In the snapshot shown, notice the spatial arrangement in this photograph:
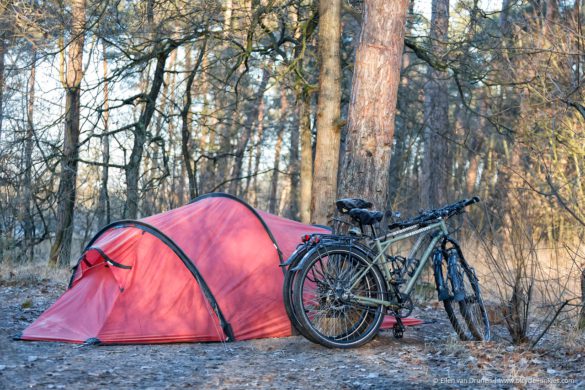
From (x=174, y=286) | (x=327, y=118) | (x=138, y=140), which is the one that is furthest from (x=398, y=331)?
(x=138, y=140)

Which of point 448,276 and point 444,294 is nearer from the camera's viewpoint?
point 444,294

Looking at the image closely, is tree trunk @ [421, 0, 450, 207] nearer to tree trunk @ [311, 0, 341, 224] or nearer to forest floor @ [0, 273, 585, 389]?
tree trunk @ [311, 0, 341, 224]

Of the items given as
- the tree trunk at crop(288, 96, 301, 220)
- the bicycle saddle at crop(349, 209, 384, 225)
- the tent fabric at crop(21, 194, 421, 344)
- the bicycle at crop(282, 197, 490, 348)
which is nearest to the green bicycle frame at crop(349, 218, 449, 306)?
the bicycle at crop(282, 197, 490, 348)

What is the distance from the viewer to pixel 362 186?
671 cm

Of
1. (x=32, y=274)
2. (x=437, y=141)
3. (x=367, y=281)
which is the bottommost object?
(x=32, y=274)

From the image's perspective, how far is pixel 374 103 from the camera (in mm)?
6809

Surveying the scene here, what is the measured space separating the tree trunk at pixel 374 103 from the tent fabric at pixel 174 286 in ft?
3.36

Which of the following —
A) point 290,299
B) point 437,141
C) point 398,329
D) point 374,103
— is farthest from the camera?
point 437,141

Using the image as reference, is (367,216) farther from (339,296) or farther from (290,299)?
(290,299)

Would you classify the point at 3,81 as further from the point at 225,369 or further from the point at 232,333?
the point at 225,369

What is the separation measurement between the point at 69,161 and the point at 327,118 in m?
5.00

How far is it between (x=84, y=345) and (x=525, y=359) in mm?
3453

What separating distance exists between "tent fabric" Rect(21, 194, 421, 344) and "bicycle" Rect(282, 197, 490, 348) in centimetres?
77

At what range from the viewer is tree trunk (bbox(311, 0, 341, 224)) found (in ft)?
33.6
